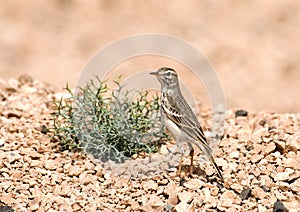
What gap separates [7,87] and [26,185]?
2495mm

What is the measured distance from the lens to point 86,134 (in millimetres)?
6246

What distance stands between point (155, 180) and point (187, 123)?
1.91 feet

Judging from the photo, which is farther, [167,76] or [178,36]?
[178,36]

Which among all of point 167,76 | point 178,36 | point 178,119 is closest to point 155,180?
point 178,119

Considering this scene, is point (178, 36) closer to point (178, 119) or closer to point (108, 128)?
point (108, 128)

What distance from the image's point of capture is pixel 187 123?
5816 millimetres

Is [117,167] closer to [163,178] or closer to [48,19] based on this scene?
[163,178]

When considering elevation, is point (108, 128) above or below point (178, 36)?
below

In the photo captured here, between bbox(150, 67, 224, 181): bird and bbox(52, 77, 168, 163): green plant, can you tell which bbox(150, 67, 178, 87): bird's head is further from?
bbox(52, 77, 168, 163): green plant

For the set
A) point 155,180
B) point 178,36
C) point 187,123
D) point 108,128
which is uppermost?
point 178,36

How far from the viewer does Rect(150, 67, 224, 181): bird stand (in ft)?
18.9

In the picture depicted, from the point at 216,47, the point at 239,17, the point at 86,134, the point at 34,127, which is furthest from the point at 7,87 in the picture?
the point at 239,17

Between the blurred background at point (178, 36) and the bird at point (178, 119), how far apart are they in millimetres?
5053

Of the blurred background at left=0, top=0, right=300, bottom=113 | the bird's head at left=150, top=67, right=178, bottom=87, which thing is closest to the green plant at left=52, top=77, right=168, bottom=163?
the bird's head at left=150, top=67, right=178, bottom=87
